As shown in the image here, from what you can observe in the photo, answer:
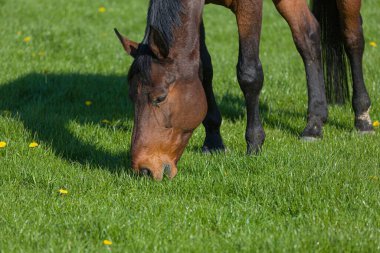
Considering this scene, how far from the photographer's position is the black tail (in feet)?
25.1

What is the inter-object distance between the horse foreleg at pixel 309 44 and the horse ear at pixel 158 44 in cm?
233

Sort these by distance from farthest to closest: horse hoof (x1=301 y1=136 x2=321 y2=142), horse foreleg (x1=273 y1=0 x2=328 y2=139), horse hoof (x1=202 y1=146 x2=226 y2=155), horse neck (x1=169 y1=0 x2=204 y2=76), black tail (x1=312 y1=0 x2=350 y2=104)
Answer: black tail (x1=312 y1=0 x2=350 y2=104), horse foreleg (x1=273 y1=0 x2=328 y2=139), horse hoof (x1=301 y1=136 x2=321 y2=142), horse hoof (x1=202 y1=146 x2=226 y2=155), horse neck (x1=169 y1=0 x2=204 y2=76)

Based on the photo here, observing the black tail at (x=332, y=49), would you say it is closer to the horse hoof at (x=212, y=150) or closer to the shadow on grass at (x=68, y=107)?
the horse hoof at (x=212, y=150)

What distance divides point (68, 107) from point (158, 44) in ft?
9.65

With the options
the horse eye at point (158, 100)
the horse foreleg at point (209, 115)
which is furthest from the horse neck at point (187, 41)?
the horse foreleg at point (209, 115)

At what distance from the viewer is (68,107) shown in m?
7.94

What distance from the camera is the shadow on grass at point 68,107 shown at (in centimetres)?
629

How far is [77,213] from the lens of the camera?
476cm

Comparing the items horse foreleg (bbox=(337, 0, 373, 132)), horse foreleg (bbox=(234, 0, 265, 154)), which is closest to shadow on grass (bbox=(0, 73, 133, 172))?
horse foreleg (bbox=(234, 0, 265, 154))

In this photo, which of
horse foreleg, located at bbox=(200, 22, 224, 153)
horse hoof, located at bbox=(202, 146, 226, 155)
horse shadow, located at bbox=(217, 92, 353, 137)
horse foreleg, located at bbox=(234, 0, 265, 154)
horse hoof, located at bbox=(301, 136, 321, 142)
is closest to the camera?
horse foreleg, located at bbox=(234, 0, 265, 154)

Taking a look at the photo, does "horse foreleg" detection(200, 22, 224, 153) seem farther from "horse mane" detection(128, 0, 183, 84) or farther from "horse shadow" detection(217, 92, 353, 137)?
"horse mane" detection(128, 0, 183, 84)

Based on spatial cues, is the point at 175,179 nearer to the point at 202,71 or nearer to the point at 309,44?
the point at 202,71

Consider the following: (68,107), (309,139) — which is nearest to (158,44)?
(309,139)

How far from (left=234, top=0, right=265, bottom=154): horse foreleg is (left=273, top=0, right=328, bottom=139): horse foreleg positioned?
1.13 metres
